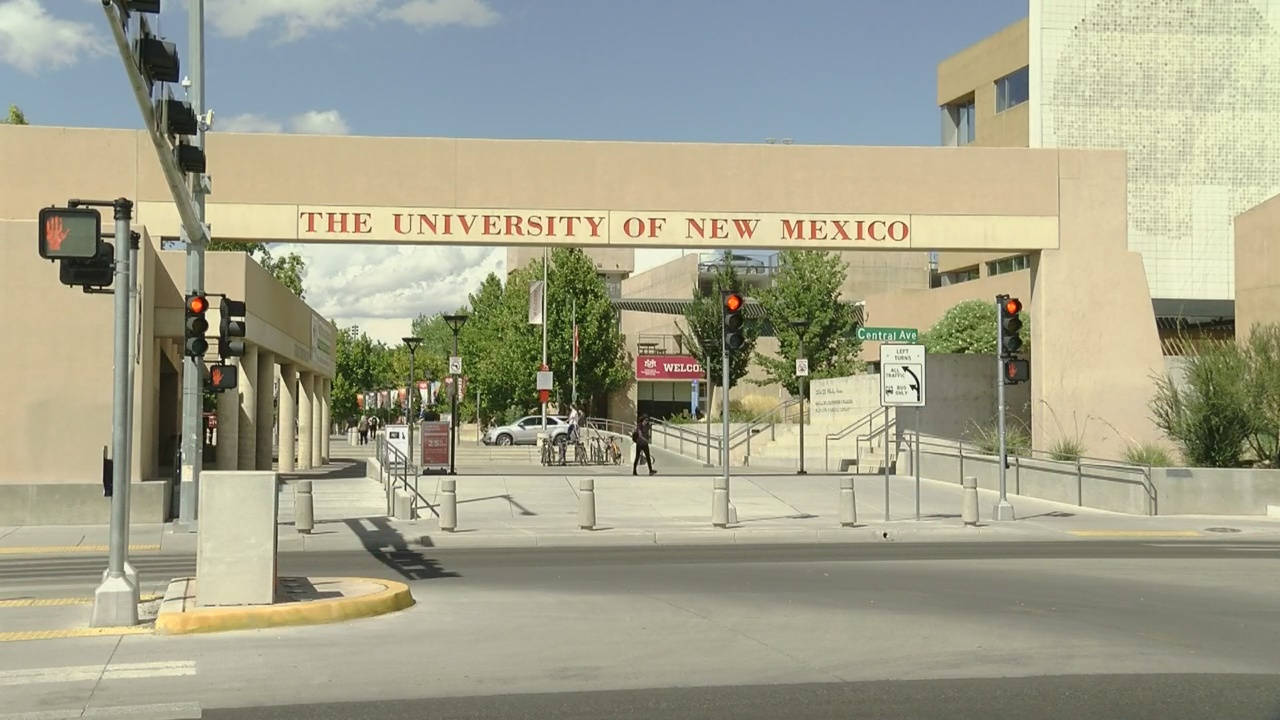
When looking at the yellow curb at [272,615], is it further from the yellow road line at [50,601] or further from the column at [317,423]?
the column at [317,423]

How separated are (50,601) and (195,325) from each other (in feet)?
23.3

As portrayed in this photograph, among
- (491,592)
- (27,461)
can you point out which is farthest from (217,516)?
(27,461)

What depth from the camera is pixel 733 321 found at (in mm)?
23000

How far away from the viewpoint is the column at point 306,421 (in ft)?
143

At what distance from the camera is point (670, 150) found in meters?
29.0

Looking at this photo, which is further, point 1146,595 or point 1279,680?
point 1146,595

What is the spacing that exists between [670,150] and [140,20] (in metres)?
17.5

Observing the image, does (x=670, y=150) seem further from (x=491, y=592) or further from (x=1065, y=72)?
(x=1065, y=72)

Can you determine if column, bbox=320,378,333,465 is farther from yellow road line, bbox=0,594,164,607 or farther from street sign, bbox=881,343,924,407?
yellow road line, bbox=0,594,164,607

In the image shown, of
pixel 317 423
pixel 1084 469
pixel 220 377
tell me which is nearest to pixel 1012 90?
pixel 317 423

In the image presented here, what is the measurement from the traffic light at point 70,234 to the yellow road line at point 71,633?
3166 millimetres

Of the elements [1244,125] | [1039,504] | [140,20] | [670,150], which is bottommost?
[1039,504]

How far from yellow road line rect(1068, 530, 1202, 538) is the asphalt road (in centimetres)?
1413

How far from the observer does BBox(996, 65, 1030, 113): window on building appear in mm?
57094
